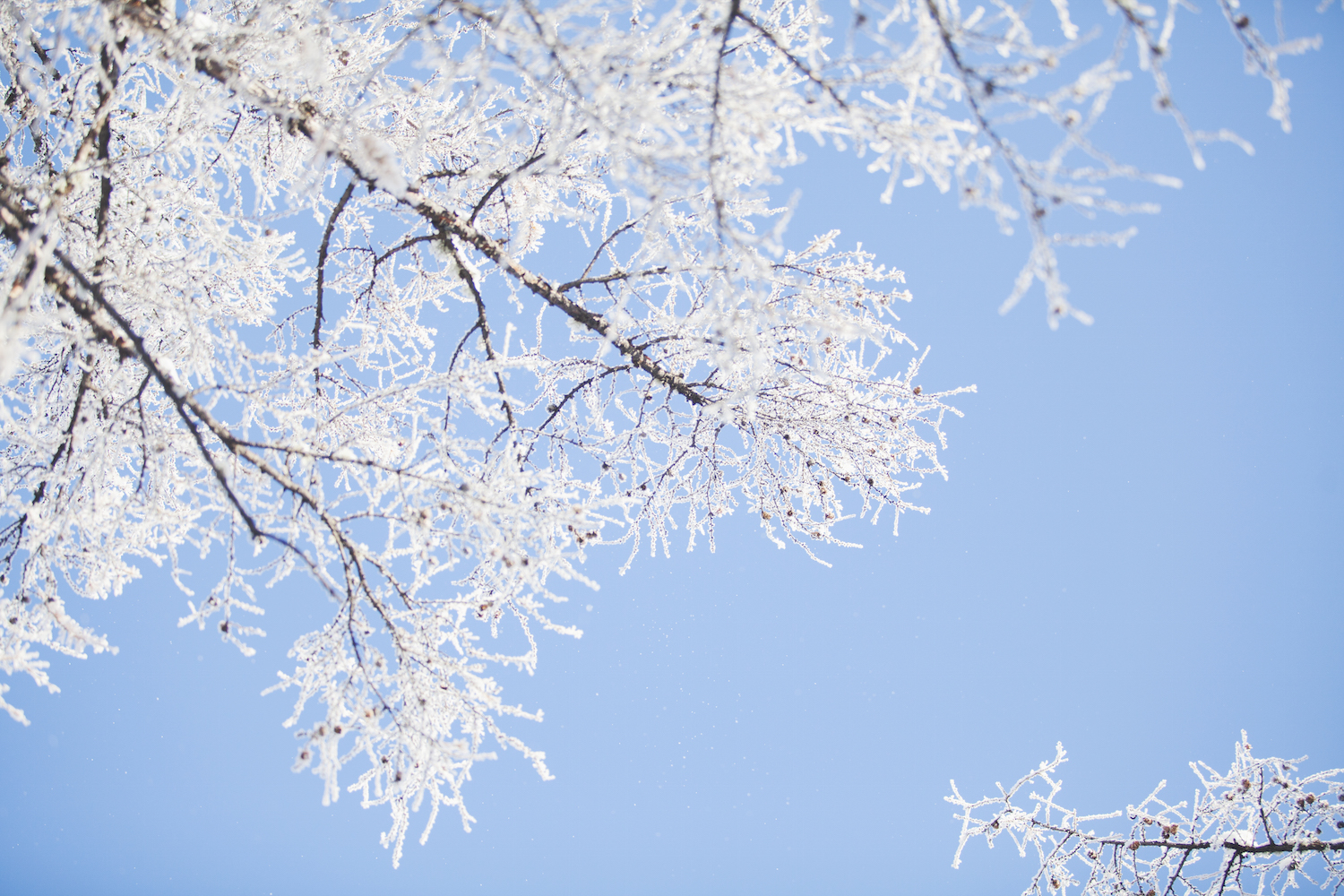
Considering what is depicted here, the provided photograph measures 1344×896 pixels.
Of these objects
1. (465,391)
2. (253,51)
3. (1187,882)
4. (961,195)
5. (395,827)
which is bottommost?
(395,827)

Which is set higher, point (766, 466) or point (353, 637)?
point (766, 466)

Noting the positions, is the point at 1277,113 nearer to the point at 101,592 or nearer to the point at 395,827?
the point at 395,827

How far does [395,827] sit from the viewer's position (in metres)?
2.56

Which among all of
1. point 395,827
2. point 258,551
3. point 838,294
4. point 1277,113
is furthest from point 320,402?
point 1277,113

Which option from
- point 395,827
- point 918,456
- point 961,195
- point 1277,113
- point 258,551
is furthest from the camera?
point 918,456

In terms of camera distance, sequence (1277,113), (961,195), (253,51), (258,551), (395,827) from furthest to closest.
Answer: (253,51), (395,827), (258,551), (961,195), (1277,113)

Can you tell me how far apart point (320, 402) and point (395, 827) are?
8.26 feet

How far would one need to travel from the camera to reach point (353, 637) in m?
2.46

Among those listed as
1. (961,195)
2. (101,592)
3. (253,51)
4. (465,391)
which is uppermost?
(253,51)

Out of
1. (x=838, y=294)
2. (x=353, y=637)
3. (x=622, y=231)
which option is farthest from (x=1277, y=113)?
(x=353, y=637)

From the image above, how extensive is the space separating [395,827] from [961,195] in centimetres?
300

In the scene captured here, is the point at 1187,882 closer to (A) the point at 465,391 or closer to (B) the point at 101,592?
(A) the point at 465,391

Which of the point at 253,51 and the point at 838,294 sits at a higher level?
the point at 838,294

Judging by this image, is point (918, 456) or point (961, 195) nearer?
point (961, 195)
